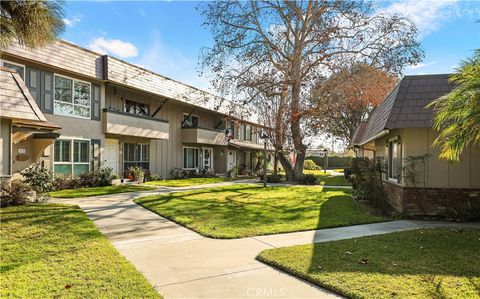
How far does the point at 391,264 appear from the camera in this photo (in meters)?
5.16

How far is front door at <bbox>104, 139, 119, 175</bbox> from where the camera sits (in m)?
19.8

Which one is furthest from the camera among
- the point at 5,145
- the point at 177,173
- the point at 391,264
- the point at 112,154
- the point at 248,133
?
the point at 248,133

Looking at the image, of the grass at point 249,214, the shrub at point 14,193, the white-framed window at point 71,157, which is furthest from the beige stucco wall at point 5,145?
the white-framed window at point 71,157

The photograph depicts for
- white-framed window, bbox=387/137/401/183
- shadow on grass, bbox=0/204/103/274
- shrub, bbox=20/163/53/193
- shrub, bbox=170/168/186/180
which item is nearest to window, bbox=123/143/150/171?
shrub, bbox=170/168/186/180

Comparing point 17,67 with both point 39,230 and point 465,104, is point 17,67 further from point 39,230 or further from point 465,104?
point 465,104

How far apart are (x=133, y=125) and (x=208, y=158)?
11.1 metres

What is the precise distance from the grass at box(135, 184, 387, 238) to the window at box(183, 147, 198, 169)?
13539 mm

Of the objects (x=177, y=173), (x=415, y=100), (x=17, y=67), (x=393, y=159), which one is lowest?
(x=177, y=173)

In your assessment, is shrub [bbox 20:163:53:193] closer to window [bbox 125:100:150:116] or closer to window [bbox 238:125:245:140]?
window [bbox 125:100:150:116]

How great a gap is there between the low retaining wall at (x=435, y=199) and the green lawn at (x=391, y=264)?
2582 millimetres

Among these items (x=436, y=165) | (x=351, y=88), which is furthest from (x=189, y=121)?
(x=436, y=165)

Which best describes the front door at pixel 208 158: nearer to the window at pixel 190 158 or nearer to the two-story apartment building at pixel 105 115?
the two-story apartment building at pixel 105 115

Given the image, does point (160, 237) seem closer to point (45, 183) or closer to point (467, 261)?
point (467, 261)

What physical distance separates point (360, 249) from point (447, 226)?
3661mm
